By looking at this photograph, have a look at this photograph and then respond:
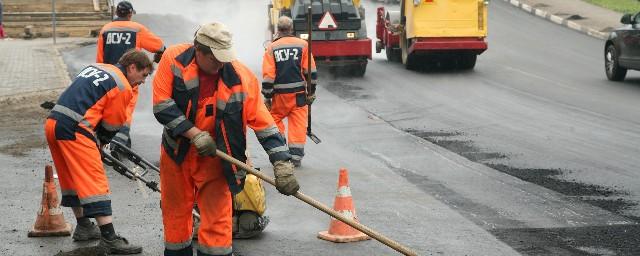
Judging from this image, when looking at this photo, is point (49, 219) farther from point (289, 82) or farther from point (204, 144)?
point (289, 82)

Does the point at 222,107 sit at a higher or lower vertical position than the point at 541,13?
higher

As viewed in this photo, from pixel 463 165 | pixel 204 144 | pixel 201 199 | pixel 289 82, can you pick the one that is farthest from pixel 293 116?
pixel 204 144

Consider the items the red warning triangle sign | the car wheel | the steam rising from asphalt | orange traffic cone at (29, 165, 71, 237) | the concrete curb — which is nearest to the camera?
orange traffic cone at (29, 165, 71, 237)

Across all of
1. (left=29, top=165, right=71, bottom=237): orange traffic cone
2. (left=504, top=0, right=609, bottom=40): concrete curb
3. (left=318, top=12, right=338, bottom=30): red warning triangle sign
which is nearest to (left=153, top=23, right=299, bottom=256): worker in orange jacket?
(left=29, top=165, right=71, bottom=237): orange traffic cone

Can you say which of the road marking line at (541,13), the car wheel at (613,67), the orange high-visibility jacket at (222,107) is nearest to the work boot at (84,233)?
the orange high-visibility jacket at (222,107)

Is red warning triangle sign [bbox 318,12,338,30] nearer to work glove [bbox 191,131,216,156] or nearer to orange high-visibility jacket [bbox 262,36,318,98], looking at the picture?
orange high-visibility jacket [bbox 262,36,318,98]

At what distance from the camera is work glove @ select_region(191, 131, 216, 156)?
21.2 feet

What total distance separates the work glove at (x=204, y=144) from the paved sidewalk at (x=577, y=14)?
25.6 meters

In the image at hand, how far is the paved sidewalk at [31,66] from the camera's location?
2019 centimetres

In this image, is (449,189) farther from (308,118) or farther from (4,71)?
(4,71)

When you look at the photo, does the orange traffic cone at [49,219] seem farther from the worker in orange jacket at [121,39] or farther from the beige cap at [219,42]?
the worker in orange jacket at [121,39]

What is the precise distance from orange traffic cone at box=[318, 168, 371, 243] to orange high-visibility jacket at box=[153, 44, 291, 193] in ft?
6.36

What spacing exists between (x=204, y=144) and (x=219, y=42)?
1.91 ft

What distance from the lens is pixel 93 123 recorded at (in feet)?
26.2
